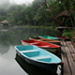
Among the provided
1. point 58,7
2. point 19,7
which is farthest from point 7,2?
point 58,7

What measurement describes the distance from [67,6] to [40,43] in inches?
387

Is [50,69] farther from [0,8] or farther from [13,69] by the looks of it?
[0,8]

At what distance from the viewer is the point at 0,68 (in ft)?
17.3

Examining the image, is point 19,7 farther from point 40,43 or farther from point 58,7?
point 40,43

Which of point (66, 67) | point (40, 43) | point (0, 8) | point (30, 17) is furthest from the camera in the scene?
point (0, 8)

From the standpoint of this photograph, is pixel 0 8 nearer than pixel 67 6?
No

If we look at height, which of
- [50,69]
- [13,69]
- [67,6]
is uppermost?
[67,6]

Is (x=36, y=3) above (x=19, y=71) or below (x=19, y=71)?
above

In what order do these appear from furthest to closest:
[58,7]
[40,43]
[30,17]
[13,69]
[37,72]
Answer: [30,17]
[58,7]
[40,43]
[13,69]
[37,72]

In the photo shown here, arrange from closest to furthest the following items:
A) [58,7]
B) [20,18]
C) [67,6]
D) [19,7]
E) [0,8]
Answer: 1. [67,6]
2. [58,7]
3. [20,18]
4. [19,7]
5. [0,8]

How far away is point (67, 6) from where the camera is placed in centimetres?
1600

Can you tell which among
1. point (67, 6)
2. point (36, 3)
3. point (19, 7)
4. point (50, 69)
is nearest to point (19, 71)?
point (50, 69)

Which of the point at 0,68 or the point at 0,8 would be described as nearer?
the point at 0,68

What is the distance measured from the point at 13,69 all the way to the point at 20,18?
37.7 m
